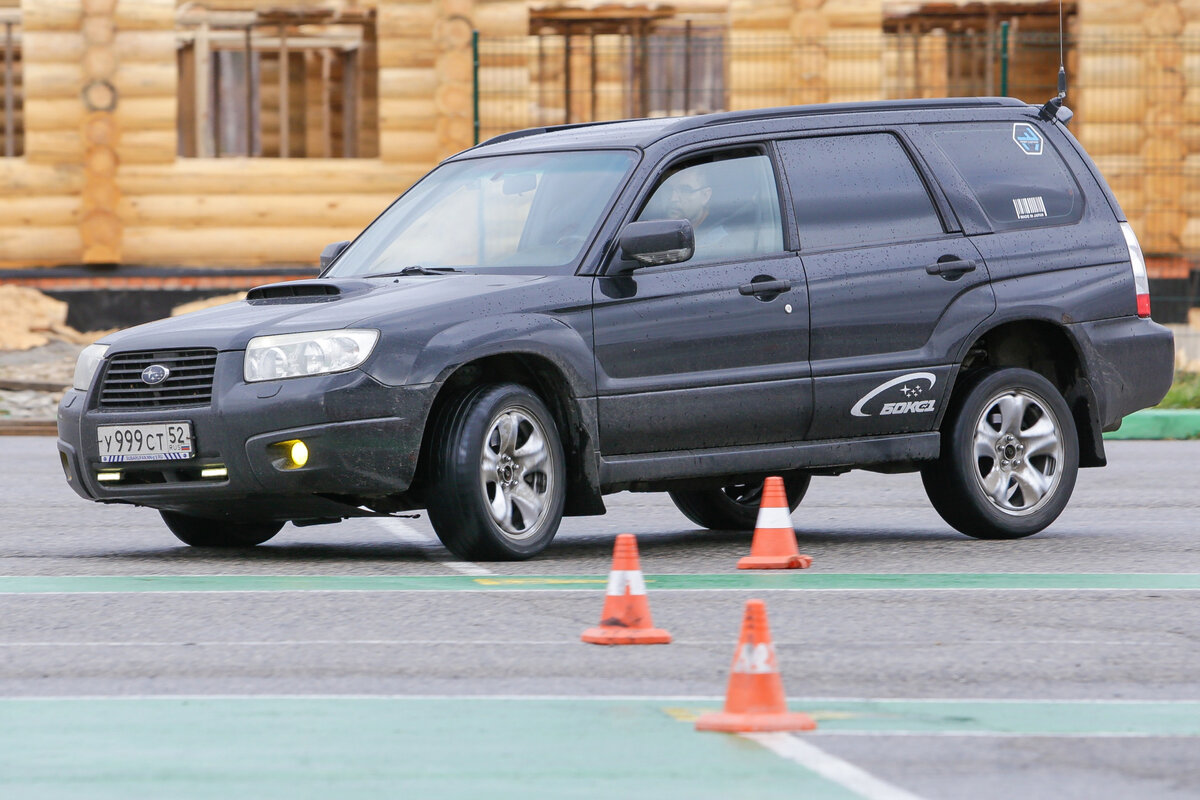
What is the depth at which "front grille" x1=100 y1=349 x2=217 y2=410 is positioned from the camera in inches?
337

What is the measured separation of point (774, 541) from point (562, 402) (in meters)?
1.02

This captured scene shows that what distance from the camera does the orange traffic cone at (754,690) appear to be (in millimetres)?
5270

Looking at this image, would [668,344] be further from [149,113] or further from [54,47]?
[54,47]

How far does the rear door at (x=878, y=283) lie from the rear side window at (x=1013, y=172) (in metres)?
0.27

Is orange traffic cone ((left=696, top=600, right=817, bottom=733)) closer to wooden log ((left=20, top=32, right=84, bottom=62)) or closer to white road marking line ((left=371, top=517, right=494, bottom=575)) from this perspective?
white road marking line ((left=371, top=517, right=494, bottom=575))

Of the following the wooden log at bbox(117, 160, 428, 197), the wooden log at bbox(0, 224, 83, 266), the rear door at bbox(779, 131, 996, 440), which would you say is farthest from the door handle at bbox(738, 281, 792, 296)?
the wooden log at bbox(0, 224, 83, 266)

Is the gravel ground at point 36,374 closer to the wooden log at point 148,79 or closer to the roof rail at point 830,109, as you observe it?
the wooden log at point 148,79

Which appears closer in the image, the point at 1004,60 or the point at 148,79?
the point at 1004,60

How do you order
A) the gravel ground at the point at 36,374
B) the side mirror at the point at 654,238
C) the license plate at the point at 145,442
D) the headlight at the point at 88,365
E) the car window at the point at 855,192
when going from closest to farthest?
1. the license plate at the point at 145,442
2. the side mirror at the point at 654,238
3. the headlight at the point at 88,365
4. the car window at the point at 855,192
5. the gravel ground at the point at 36,374

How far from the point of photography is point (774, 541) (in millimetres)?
8594

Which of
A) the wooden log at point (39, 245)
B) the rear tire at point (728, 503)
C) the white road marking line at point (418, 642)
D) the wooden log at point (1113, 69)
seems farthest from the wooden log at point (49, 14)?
the white road marking line at point (418, 642)

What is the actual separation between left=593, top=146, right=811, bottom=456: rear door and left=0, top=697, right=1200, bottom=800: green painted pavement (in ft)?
10.7

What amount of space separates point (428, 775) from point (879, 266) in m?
5.10

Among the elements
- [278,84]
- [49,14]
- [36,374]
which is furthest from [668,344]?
[278,84]
